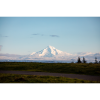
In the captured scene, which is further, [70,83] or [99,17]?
[99,17]

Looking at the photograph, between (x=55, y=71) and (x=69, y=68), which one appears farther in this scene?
(x=69, y=68)

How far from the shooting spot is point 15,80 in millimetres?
18578

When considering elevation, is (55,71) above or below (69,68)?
below

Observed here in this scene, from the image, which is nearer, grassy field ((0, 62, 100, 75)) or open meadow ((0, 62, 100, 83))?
open meadow ((0, 62, 100, 83))

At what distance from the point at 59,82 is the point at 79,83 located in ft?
10.5

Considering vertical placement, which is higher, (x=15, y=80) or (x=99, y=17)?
(x=99, y=17)

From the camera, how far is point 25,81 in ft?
59.6

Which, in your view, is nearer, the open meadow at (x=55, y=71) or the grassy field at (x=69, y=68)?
the open meadow at (x=55, y=71)

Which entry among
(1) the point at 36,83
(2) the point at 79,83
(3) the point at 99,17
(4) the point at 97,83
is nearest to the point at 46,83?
(1) the point at 36,83

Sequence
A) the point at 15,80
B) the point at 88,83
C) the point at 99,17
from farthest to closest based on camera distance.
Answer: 1. the point at 99,17
2. the point at 15,80
3. the point at 88,83

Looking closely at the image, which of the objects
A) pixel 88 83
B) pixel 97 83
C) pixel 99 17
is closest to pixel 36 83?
pixel 88 83

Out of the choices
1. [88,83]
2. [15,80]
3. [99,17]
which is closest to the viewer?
[88,83]

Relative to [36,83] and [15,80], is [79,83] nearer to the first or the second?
[36,83]

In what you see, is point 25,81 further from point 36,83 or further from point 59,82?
point 59,82
